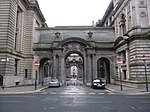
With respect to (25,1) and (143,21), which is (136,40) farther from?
(25,1)

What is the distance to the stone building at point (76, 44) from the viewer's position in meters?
25.2

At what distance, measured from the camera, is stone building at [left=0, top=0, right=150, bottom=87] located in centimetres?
2523

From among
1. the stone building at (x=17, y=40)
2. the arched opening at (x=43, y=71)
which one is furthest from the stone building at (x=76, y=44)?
the arched opening at (x=43, y=71)

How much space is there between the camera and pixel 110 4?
1620 inches

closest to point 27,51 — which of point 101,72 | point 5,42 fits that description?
point 5,42

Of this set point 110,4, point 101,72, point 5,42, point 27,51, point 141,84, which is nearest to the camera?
point 141,84

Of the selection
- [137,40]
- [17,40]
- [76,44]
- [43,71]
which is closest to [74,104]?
[137,40]

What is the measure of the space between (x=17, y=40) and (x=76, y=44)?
12606 mm

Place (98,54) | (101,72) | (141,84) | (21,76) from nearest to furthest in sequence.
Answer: (141,84)
(21,76)
(98,54)
(101,72)

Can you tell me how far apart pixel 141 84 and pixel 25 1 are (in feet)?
85.8

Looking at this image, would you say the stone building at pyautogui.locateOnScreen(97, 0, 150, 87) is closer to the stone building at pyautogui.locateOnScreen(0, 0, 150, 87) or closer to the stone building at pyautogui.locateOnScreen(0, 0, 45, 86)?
the stone building at pyautogui.locateOnScreen(0, 0, 150, 87)

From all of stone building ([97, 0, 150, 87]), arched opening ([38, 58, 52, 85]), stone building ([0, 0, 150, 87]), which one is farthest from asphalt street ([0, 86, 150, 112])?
arched opening ([38, 58, 52, 85])

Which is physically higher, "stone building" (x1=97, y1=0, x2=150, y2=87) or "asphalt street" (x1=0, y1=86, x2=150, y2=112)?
"stone building" (x1=97, y1=0, x2=150, y2=87)

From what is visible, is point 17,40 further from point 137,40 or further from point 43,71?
point 137,40
